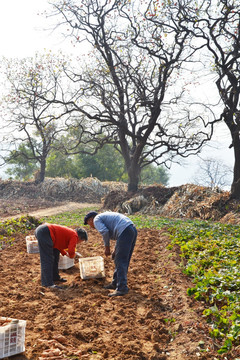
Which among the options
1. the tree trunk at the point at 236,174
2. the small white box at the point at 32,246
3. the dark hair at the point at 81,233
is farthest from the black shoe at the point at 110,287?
the tree trunk at the point at 236,174

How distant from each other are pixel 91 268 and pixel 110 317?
→ 169cm

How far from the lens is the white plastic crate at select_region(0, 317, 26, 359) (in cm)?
328

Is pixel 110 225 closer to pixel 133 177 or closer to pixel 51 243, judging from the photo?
pixel 51 243

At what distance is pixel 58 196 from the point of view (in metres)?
28.1

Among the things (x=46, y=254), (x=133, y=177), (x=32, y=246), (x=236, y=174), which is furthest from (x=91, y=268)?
(x=133, y=177)

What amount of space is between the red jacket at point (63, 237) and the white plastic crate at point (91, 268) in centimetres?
37

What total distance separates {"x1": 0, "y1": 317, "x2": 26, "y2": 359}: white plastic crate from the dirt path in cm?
11

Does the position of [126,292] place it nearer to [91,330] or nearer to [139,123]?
[91,330]

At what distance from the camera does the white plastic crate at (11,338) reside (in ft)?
10.8

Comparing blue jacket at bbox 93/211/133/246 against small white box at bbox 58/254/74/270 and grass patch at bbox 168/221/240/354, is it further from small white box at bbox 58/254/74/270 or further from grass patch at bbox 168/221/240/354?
small white box at bbox 58/254/74/270

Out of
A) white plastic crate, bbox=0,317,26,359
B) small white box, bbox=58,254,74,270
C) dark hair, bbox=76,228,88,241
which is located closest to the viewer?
white plastic crate, bbox=0,317,26,359

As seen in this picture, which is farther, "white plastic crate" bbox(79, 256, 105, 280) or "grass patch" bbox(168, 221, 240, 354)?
"white plastic crate" bbox(79, 256, 105, 280)

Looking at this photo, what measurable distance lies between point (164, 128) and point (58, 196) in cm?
1125

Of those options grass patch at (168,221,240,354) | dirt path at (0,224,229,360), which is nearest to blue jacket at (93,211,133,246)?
dirt path at (0,224,229,360)
